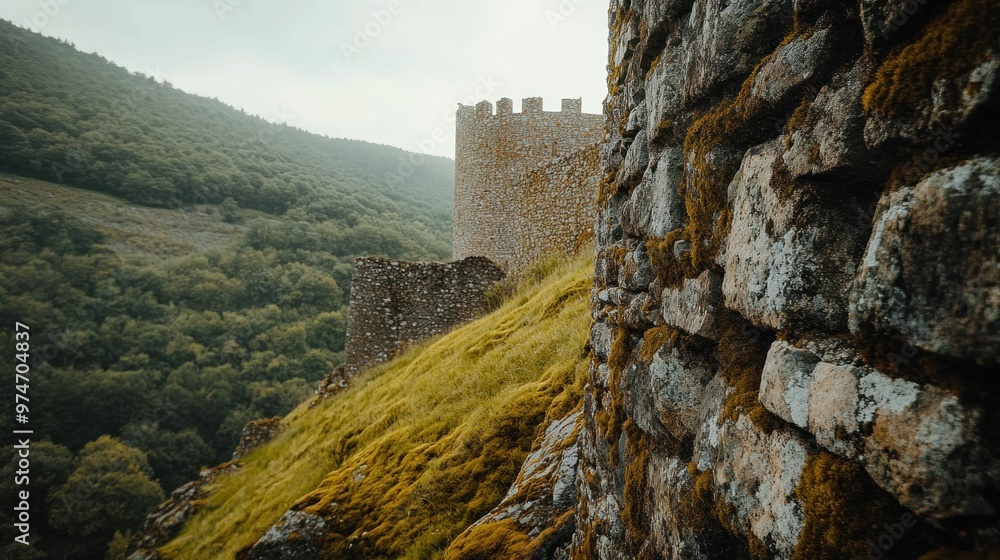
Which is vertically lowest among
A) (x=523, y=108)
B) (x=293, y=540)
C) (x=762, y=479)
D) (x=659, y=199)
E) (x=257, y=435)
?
(x=257, y=435)

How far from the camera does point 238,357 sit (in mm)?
34656

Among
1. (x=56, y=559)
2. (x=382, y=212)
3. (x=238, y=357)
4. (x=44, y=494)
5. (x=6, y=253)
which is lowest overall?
(x=56, y=559)

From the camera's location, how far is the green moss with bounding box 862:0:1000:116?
78cm

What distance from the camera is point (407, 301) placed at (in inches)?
551

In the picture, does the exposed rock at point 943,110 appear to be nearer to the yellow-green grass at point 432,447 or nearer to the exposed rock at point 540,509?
the exposed rock at point 540,509

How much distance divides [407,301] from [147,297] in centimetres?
3477

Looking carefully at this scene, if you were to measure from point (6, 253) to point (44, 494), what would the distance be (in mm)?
21737

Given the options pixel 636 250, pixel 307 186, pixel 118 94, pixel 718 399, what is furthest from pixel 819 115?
pixel 118 94

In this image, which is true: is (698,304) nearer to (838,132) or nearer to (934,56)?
(838,132)

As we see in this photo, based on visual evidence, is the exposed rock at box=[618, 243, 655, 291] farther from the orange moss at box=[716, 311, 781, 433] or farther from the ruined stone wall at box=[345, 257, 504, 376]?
the ruined stone wall at box=[345, 257, 504, 376]

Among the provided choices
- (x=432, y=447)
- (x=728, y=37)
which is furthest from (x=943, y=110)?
(x=432, y=447)

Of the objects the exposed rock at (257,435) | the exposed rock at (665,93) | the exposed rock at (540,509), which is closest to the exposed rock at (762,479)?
the exposed rock at (665,93)

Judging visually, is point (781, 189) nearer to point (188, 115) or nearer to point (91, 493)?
point (91, 493)

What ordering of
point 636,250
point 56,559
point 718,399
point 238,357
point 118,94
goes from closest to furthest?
point 718,399, point 636,250, point 56,559, point 238,357, point 118,94
